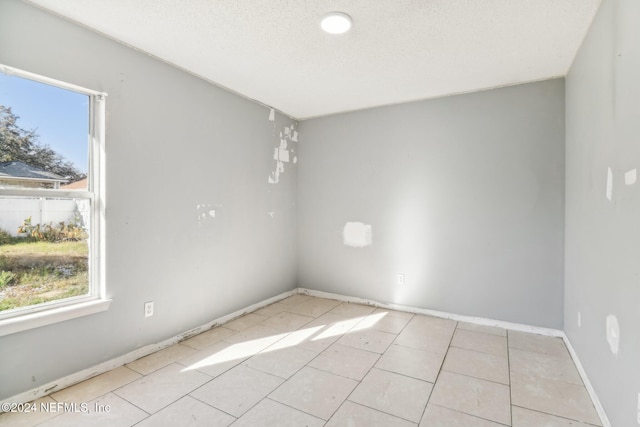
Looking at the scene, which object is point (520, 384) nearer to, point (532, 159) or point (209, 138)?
point (532, 159)

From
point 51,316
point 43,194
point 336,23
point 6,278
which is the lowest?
point 51,316

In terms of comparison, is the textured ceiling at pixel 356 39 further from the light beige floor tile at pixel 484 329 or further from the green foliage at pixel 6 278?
the light beige floor tile at pixel 484 329

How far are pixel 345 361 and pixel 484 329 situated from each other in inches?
59.6

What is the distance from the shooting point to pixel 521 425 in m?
1.69

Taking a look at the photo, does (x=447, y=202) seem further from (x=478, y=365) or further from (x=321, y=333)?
(x=321, y=333)

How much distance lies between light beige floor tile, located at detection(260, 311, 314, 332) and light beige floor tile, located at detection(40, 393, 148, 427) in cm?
140

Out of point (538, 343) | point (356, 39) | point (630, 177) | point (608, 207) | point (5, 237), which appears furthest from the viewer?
point (538, 343)

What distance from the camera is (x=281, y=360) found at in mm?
2385

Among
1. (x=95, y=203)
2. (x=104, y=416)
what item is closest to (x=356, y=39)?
(x=95, y=203)

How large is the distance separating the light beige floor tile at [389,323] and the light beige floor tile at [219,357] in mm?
1178

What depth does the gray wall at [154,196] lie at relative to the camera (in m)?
1.89

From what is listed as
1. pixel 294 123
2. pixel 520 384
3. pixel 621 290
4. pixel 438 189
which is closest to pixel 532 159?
pixel 438 189

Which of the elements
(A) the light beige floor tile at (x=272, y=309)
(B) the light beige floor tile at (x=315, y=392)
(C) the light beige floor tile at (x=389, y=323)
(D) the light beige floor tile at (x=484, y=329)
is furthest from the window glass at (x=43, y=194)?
(D) the light beige floor tile at (x=484, y=329)

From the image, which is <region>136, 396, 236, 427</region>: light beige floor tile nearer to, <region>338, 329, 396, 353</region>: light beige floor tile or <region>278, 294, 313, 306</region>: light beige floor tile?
<region>338, 329, 396, 353</region>: light beige floor tile
